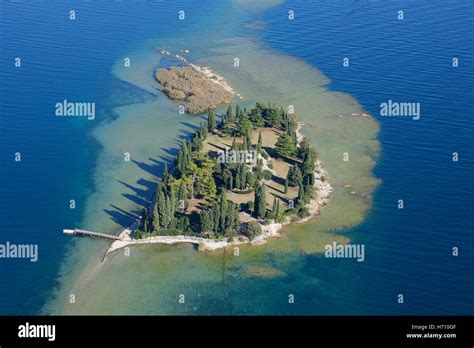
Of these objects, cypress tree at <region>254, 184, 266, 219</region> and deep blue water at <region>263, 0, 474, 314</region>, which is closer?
deep blue water at <region>263, 0, 474, 314</region>

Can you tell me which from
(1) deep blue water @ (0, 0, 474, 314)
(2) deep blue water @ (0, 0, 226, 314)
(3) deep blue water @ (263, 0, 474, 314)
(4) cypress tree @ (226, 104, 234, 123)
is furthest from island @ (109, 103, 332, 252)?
(2) deep blue water @ (0, 0, 226, 314)

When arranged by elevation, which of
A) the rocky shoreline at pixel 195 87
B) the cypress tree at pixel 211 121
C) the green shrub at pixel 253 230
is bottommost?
the green shrub at pixel 253 230

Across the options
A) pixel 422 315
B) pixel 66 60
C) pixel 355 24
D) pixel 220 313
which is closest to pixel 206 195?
pixel 220 313

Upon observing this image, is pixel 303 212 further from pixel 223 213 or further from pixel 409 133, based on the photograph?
pixel 409 133

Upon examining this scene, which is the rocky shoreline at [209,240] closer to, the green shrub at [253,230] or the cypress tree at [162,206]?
the green shrub at [253,230]

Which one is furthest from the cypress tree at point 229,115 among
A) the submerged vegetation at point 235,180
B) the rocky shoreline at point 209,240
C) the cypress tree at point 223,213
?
the cypress tree at point 223,213

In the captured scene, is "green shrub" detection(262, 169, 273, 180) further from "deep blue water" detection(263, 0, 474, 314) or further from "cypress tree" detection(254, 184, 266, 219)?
"deep blue water" detection(263, 0, 474, 314)
